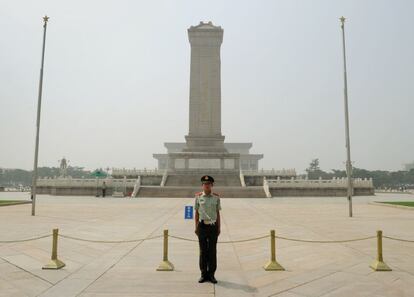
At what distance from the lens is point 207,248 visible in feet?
22.7

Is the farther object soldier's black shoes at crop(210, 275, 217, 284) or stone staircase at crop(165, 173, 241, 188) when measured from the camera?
stone staircase at crop(165, 173, 241, 188)

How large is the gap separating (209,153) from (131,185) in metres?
18.9

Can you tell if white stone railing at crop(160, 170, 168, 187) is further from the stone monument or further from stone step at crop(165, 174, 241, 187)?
the stone monument

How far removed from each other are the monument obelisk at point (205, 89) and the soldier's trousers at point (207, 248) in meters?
A: 52.6

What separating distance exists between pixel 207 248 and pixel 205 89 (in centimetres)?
5725

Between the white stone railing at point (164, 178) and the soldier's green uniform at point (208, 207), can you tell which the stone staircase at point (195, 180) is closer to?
the white stone railing at point (164, 178)

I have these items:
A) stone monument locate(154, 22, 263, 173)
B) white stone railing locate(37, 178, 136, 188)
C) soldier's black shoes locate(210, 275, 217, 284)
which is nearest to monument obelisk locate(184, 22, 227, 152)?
stone monument locate(154, 22, 263, 173)

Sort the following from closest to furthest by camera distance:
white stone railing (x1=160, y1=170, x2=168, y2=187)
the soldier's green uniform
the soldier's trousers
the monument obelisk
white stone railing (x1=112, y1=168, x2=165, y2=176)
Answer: the soldier's trousers < the soldier's green uniform < white stone railing (x1=160, y1=170, x2=168, y2=187) < white stone railing (x1=112, y1=168, x2=165, y2=176) < the monument obelisk

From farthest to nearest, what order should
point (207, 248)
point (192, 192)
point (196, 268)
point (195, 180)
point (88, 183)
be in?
point (195, 180) → point (88, 183) → point (192, 192) → point (196, 268) → point (207, 248)

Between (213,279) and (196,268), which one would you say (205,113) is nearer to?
(196,268)

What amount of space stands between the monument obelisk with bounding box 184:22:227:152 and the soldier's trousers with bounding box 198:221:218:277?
52.6 meters

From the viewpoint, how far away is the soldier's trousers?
21.9ft

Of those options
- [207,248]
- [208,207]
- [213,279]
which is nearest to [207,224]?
[208,207]

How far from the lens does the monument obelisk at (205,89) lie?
60.6m
